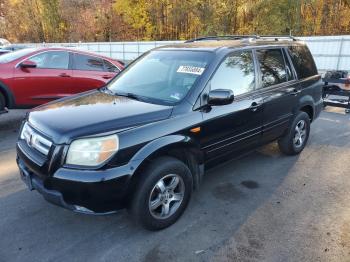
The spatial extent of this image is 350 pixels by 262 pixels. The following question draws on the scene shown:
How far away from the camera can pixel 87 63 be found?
7.42 m

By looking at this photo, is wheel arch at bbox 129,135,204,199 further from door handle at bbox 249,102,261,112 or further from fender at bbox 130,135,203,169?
door handle at bbox 249,102,261,112

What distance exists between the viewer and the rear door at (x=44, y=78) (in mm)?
6504

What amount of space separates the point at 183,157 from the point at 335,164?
2728 millimetres

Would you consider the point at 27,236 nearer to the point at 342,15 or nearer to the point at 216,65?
the point at 216,65

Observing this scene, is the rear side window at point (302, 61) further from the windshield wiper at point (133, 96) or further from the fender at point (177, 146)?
the windshield wiper at point (133, 96)

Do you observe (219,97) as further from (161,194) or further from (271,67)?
(271,67)

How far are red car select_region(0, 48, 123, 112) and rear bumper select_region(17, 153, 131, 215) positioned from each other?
4.27 metres

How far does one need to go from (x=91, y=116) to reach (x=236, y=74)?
1.76m

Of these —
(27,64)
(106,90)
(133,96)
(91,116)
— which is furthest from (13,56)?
(91,116)

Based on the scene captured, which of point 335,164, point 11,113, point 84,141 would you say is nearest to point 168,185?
point 84,141

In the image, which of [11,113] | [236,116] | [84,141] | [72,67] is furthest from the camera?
[11,113]

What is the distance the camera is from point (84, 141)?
275cm

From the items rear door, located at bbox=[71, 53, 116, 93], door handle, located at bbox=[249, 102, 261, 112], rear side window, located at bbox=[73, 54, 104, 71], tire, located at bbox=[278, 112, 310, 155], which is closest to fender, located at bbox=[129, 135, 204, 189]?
door handle, located at bbox=[249, 102, 261, 112]

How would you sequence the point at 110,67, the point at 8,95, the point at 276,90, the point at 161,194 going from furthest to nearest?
1. the point at 110,67
2. the point at 8,95
3. the point at 276,90
4. the point at 161,194
